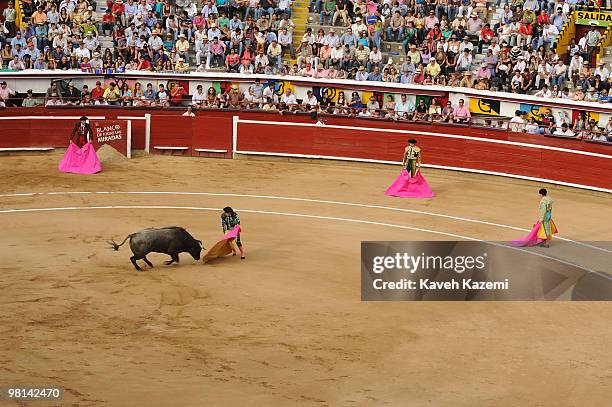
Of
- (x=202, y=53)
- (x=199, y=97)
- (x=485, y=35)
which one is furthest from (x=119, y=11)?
(x=485, y=35)

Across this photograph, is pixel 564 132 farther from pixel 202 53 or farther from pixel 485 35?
pixel 202 53

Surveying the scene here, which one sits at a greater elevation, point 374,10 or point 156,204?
point 374,10

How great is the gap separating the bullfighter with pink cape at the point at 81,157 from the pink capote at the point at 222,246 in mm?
8325

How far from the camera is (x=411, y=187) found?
27.7 metres

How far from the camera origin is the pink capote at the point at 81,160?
29297 mm

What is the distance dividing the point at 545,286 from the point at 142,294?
6.77 m

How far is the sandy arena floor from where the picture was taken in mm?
16109

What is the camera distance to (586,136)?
29.0 m

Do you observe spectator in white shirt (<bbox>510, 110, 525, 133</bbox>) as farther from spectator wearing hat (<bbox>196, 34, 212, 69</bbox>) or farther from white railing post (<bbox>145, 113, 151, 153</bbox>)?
white railing post (<bbox>145, 113, 151, 153</bbox>)

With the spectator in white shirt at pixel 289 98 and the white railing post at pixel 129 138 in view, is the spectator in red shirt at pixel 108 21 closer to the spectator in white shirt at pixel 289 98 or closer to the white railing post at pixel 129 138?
the white railing post at pixel 129 138

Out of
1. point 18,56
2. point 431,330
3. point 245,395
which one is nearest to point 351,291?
Answer: point 431,330

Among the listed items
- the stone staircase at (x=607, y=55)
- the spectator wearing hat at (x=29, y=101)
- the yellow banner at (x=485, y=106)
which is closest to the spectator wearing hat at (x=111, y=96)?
the spectator wearing hat at (x=29, y=101)

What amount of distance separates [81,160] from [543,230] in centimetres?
1154

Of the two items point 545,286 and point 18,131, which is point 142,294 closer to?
point 545,286
